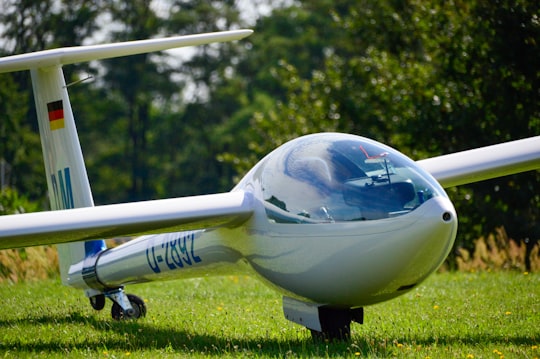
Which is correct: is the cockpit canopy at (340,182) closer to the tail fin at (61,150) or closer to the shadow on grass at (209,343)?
the shadow on grass at (209,343)

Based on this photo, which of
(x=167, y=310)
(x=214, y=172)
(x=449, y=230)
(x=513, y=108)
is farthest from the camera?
(x=214, y=172)

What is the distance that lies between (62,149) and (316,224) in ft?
14.3

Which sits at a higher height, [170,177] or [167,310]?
[167,310]

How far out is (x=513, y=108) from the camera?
1541cm

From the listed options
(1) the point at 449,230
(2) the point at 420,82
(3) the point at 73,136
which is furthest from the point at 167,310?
(2) the point at 420,82

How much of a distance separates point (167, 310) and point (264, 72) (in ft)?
136

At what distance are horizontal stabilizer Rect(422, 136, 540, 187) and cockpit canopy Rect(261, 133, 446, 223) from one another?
1860 mm

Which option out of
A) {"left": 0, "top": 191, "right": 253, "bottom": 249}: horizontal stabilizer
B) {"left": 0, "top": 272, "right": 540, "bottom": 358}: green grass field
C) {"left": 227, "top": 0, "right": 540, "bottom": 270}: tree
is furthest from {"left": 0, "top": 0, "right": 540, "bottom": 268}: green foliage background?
{"left": 0, "top": 191, "right": 253, "bottom": 249}: horizontal stabilizer

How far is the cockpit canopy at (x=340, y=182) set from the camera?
632 cm

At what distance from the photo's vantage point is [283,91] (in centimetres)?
5331

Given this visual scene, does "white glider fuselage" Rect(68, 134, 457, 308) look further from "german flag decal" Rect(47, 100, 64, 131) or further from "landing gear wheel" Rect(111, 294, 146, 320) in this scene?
"german flag decal" Rect(47, 100, 64, 131)

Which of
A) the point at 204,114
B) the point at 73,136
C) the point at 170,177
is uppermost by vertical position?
the point at 73,136

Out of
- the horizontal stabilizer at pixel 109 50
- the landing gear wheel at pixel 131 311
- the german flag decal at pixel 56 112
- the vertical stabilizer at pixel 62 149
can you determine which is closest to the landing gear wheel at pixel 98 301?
the landing gear wheel at pixel 131 311

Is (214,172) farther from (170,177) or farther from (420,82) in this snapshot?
(420,82)
